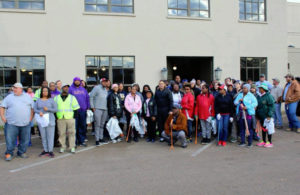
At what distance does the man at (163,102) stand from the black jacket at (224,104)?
140cm

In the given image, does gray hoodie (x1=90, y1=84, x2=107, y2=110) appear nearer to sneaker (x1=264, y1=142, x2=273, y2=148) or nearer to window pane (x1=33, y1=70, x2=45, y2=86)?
sneaker (x1=264, y1=142, x2=273, y2=148)

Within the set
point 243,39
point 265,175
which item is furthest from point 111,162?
point 243,39

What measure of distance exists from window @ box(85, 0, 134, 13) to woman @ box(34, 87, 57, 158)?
6890mm

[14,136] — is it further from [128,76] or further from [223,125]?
[128,76]

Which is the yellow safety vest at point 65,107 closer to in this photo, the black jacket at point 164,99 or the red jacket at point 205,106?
the black jacket at point 164,99

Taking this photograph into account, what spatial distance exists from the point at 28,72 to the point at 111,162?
7828 mm

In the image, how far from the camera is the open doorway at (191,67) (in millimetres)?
15078

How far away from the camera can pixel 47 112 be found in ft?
23.7

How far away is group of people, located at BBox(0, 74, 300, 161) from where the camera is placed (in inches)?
282

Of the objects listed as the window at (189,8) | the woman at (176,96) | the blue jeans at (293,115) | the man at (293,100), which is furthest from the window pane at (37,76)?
the blue jeans at (293,115)

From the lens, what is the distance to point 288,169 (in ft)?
18.9

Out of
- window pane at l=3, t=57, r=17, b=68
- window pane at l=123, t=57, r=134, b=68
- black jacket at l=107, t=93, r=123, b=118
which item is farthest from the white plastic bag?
window pane at l=123, t=57, r=134, b=68

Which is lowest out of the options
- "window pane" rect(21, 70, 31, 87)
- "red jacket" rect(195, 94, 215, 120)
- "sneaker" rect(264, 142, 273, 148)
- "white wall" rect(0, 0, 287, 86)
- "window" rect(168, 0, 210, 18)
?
"sneaker" rect(264, 142, 273, 148)

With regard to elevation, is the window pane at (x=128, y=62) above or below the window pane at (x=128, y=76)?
above
